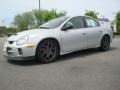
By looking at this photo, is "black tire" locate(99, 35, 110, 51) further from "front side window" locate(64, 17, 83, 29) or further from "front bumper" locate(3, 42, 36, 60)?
"front bumper" locate(3, 42, 36, 60)

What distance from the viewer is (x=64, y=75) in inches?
191

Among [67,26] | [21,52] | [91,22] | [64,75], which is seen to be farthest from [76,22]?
[64,75]

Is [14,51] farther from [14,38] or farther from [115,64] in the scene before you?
[115,64]

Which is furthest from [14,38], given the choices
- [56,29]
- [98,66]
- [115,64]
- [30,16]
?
[30,16]

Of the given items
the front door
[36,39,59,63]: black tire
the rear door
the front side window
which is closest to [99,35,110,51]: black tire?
the rear door

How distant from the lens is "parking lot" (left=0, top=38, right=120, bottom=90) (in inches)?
161

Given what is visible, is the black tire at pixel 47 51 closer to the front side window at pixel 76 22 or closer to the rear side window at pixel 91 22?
the front side window at pixel 76 22

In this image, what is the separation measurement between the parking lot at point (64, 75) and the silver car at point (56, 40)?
1.19 feet

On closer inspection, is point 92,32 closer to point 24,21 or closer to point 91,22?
point 91,22

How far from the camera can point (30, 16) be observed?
218 feet

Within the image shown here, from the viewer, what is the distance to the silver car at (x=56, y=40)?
6.05 meters

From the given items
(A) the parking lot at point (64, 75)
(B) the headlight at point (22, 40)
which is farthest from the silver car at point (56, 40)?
(A) the parking lot at point (64, 75)

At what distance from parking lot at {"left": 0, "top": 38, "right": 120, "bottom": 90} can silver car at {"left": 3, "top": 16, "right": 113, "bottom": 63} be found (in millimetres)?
363

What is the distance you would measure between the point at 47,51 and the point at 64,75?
1730 mm
